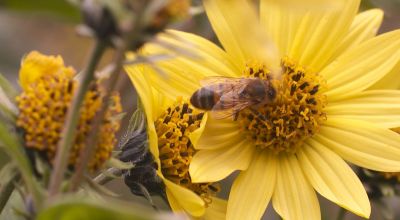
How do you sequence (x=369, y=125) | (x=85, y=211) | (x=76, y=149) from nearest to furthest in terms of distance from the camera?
(x=85, y=211), (x=76, y=149), (x=369, y=125)

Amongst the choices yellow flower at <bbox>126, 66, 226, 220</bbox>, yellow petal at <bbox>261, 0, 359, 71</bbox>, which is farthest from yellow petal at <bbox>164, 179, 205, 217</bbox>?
yellow petal at <bbox>261, 0, 359, 71</bbox>

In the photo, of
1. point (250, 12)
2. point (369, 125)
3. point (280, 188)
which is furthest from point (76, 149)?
point (369, 125)

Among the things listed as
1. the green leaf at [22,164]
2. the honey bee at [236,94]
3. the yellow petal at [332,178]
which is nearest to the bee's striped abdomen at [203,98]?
the honey bee at [236,94]

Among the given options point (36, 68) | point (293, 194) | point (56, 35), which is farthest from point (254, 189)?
point (56, 35)

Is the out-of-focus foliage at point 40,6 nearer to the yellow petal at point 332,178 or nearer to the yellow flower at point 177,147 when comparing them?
the yellow flower at point 177,147

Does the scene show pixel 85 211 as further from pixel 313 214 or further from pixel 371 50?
pixel 371 50

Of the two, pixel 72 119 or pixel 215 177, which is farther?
pixel 215 177
